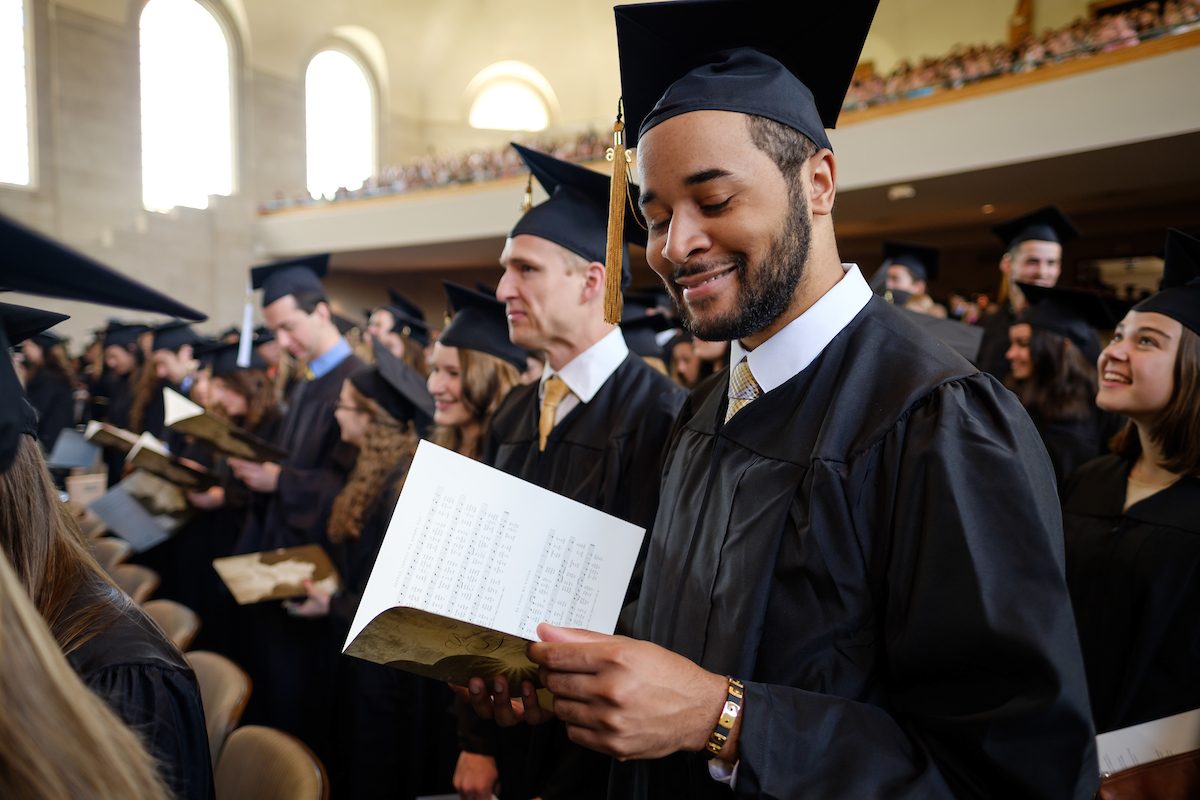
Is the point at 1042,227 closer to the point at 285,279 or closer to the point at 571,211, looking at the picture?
the point at 571,211

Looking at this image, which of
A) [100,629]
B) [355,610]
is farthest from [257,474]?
[100,629]

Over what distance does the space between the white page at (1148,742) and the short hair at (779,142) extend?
4.19ft

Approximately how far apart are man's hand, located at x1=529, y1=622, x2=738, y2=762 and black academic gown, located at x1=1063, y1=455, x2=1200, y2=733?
5.74 feet

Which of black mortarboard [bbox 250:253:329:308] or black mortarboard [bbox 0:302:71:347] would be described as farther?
black mortarboard [bbox 250:253:329:308]

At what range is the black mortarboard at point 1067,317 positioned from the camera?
13.1 ft

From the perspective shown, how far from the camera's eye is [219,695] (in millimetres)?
2176

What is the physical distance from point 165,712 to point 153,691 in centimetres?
4

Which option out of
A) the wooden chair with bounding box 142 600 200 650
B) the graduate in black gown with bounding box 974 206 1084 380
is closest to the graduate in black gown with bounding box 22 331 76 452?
the wooden chair with bounding box 142 600 200 650

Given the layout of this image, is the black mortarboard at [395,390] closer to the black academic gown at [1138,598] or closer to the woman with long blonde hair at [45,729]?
the black academic gown at [1138,598]

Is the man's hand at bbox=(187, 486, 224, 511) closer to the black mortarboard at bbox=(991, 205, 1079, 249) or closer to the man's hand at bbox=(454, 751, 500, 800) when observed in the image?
the man's hand at bbox=(454, 751, 500, 800)

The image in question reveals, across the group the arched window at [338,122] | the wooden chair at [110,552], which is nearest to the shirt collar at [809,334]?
the wooden chair at [110,552]

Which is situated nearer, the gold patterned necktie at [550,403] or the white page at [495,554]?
the white page at [495,554]

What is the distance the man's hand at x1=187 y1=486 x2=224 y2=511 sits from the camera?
4449 millimetres

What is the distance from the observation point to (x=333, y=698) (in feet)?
12.1
